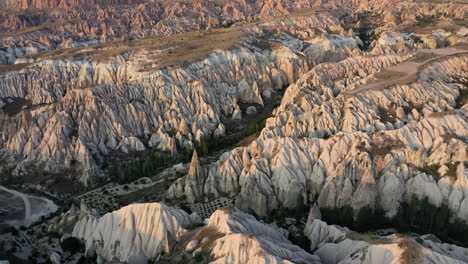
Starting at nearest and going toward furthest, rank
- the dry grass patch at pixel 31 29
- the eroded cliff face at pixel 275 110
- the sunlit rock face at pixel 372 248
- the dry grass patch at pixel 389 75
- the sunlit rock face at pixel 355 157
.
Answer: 1. the sunlit rock face at pixel 372 248
2. the sunlit rock face at pixel 355 157
3. the eroded cliff face at pixel 275 110
4. the dry grass patch at pixel 389 75
5. the dry grass patch at pixel 31 29

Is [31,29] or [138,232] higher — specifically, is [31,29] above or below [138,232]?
above

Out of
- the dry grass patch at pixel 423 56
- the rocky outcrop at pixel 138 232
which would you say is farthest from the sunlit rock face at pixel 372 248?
the dry grass patch at pixel 423 56

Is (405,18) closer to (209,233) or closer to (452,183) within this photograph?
(452,183)

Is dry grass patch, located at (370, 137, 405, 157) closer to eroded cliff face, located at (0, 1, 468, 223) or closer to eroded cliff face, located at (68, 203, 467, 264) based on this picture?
eroded cliff face, located at (0, 1, 468, 223)

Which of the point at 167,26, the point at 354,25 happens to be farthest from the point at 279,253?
the point at 167,26

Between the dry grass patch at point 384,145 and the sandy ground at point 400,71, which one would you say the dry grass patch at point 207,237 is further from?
the sandy ground at point 400,71

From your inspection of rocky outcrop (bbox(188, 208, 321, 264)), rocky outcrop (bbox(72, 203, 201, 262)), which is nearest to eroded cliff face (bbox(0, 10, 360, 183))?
rocky outcrop (bbox(72, 203, 201, 262))

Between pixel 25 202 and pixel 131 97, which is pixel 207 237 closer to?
pixel 25 202

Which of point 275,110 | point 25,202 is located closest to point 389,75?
point 275,110
